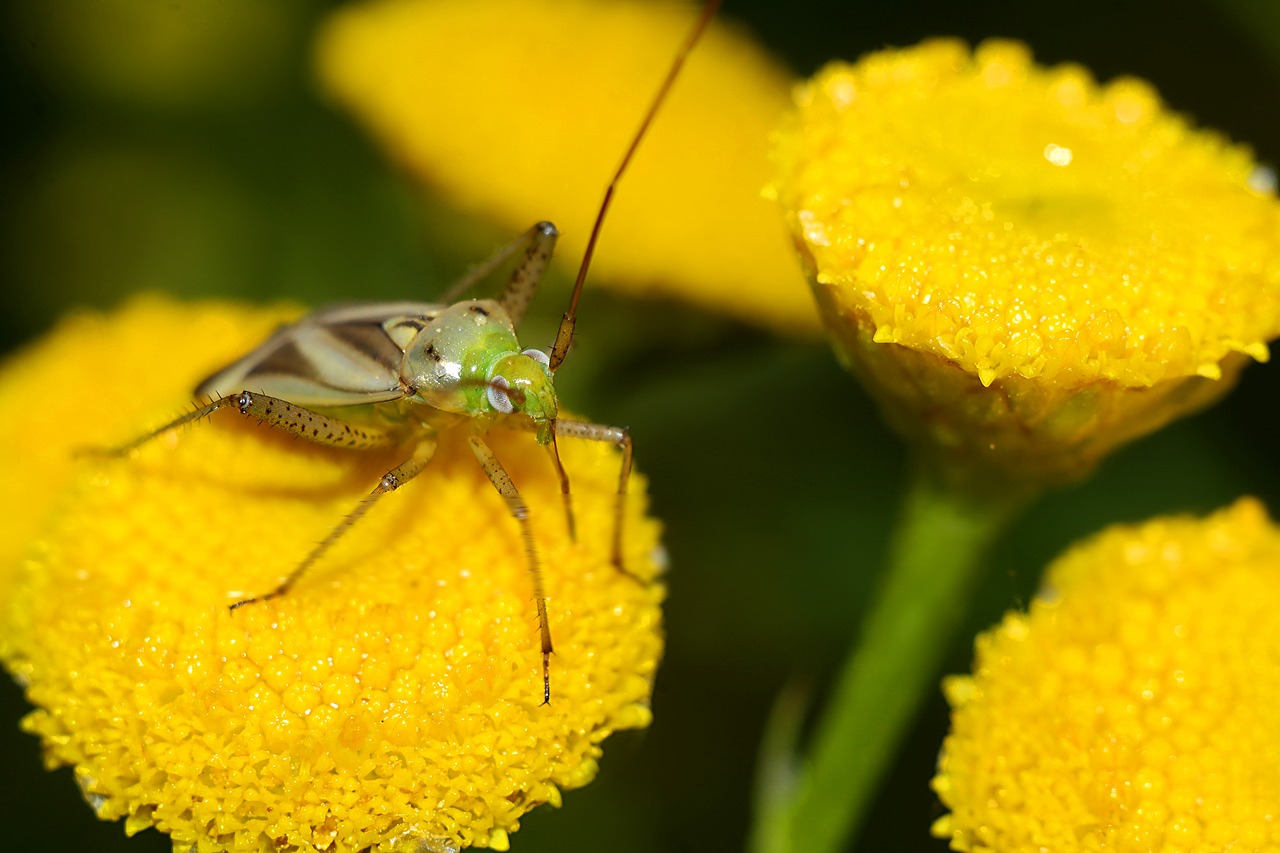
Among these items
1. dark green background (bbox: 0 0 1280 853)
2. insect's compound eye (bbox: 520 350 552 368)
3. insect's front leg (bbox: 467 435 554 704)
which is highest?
insect's compound eye (bbox: 520 350 552 368)

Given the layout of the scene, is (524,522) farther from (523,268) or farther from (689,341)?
(689,341)

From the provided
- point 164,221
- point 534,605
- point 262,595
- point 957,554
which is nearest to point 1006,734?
point 957,554

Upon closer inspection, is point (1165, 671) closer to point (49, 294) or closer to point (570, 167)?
point (570, 167)

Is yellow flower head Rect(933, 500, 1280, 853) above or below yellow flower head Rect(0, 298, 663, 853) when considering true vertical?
above

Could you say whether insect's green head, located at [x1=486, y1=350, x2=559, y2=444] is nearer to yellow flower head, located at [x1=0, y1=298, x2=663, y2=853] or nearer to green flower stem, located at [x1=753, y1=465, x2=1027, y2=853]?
yellow flower head, located at [x1=0, y1=298, x2=663, y2=853]

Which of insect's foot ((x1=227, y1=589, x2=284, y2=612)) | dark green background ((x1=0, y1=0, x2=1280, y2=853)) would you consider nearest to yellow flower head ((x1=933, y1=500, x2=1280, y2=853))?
dark green background ((x1=0, y1=0, x2=1280, y2=853))

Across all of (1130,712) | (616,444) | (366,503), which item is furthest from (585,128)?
(1130,712)

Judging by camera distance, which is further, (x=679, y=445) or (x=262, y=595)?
(x=679, y=445)
